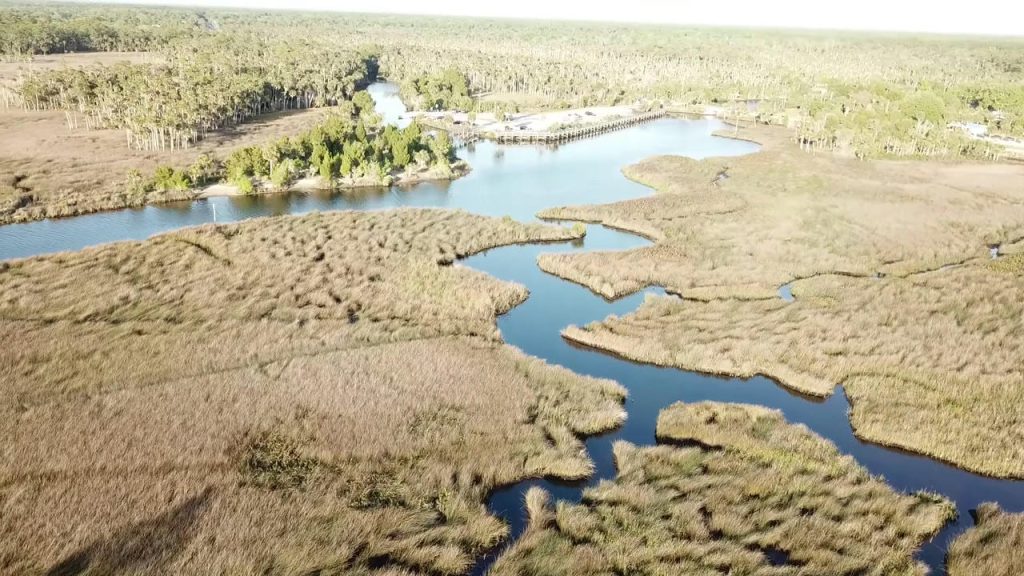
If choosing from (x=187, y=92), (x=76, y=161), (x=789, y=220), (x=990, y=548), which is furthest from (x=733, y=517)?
(x=187, y=92)

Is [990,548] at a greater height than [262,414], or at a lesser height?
greater

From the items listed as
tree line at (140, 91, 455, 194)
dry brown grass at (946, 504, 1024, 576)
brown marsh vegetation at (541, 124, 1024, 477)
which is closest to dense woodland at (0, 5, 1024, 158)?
tree line at (140, 91, 455, 194)

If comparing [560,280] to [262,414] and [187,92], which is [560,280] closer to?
[262,414]

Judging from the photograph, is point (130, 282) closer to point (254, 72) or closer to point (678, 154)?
point (678, 154)

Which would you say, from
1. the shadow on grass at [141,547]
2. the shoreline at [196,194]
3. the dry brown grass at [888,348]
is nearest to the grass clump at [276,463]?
the shadow on grass at [141,547]

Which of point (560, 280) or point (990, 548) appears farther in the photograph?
point (560, 280)

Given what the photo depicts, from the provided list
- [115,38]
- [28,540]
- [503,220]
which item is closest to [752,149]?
[503,220]
